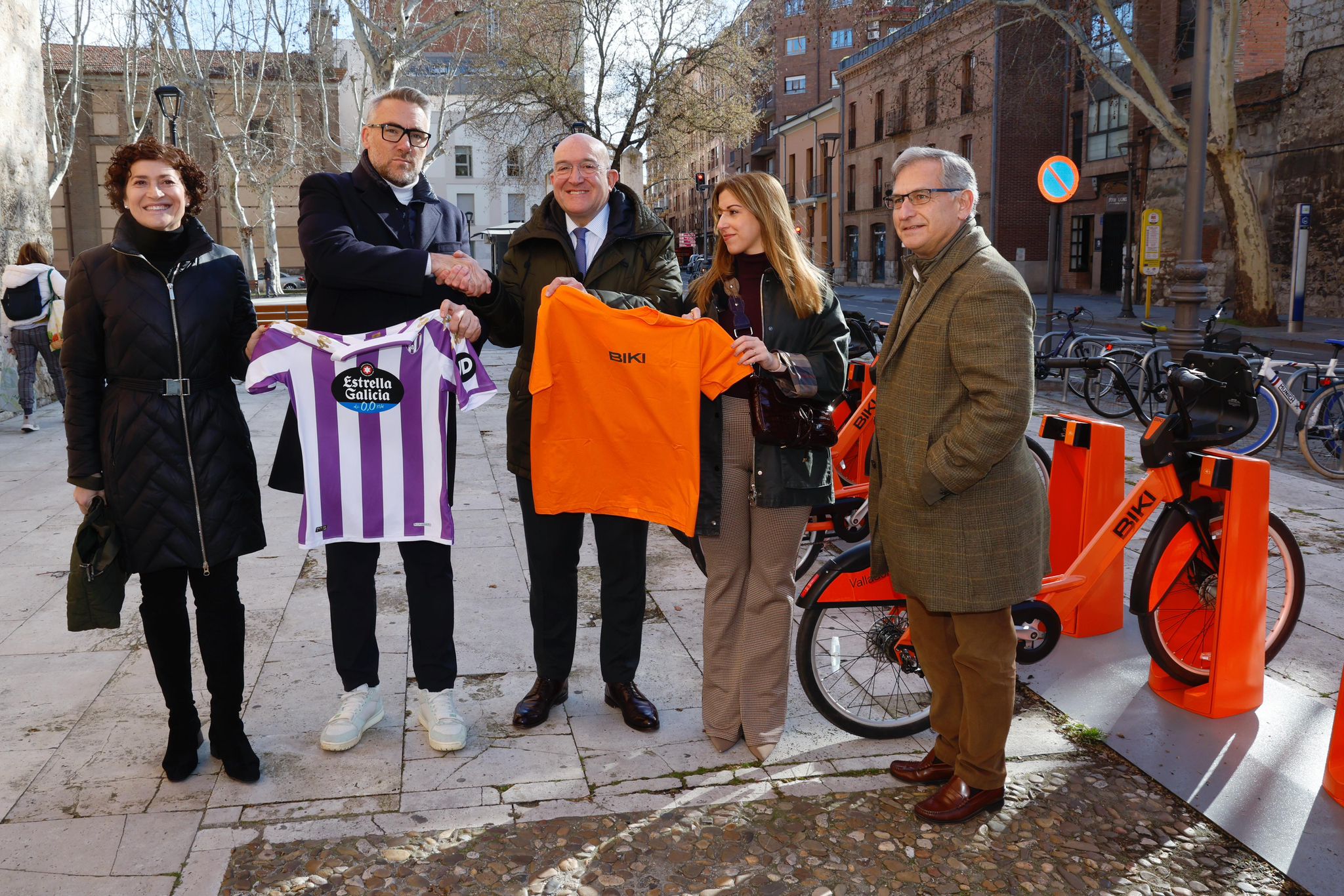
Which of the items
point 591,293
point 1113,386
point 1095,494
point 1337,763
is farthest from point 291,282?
point 1337,763

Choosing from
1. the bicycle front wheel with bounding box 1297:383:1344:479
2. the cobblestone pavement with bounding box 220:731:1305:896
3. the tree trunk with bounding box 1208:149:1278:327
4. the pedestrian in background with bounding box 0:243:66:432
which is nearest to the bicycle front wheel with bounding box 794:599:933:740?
Answer: the cobblestone pavement with bounding box 220:731:1305:896

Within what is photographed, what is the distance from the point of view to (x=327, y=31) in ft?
106

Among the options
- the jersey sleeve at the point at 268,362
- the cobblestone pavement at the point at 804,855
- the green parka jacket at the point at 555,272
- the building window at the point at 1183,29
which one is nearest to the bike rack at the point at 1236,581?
the cobblestone pavement at the point at 804,855

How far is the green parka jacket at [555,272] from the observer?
3691 millimetres

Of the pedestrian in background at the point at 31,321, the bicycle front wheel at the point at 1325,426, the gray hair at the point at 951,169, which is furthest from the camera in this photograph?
the pedestrian in background at the point at 31,321

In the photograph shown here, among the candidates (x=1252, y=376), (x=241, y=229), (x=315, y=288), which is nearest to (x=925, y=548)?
(x=1252, y=376)

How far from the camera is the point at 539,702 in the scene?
155 inches

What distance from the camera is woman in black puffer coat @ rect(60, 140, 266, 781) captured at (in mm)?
3273

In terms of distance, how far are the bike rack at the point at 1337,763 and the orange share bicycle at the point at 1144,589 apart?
58cm

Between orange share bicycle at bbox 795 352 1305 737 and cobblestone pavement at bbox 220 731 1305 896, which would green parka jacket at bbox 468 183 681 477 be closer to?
orange share bicycle at bbox 795 352 1305 737

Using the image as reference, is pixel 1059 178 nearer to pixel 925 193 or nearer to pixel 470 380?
pixel 925 193

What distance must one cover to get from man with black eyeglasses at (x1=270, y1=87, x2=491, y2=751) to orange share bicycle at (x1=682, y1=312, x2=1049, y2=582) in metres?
1.21

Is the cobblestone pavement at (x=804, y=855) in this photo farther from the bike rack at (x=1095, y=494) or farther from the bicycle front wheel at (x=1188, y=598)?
the bike rack at (x=1095, y=494)

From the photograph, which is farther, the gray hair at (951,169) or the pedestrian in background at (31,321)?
the pedestrian in background at (31,321)
